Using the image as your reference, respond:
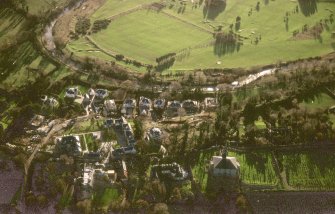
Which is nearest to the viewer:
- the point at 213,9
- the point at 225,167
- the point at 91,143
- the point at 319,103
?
the point at 225,167

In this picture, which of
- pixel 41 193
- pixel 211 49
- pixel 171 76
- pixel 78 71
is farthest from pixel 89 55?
pixel 41 193

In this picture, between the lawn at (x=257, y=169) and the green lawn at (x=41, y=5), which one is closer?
the lawn at (x=257, y=169)

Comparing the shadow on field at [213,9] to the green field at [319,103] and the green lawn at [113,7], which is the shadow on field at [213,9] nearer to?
the green lawn at [113,7]

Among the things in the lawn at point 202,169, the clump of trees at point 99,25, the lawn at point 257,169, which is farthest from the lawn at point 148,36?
the lawn at point 257,169

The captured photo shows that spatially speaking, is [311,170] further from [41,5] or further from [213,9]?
[41,5]

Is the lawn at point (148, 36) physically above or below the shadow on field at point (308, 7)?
below

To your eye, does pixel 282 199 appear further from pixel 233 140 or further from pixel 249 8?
pixel 249 8

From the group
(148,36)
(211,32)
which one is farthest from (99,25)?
(211,32)

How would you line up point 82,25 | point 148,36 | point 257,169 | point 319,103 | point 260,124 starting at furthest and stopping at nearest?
point 82,25, point 148,36, point 319,103, point 260,124, point 257,169
